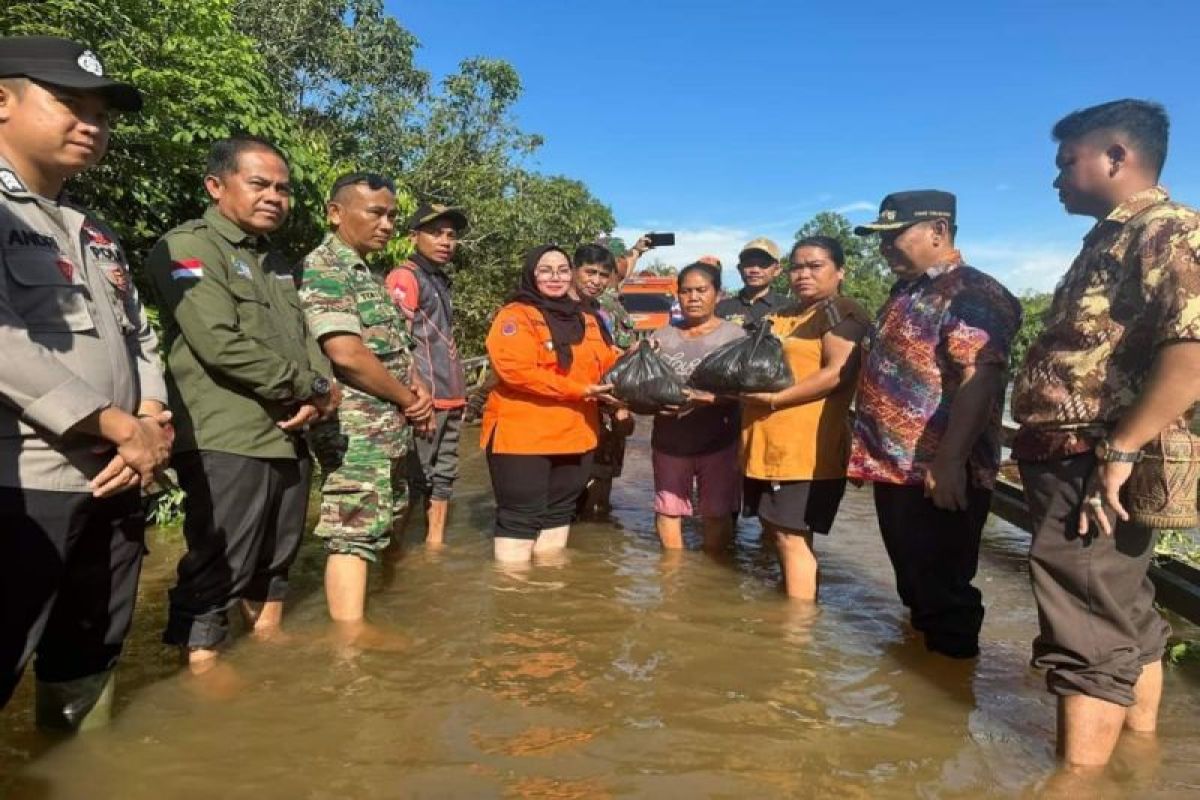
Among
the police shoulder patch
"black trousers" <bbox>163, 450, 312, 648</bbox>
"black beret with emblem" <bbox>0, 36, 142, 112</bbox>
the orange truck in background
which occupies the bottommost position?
"black trousers" <bbox>163, 450, 312, 648</bbox>

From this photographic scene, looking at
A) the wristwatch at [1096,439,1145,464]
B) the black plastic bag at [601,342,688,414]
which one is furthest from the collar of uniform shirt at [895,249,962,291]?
the black plastic bag at [601,342,688,414]

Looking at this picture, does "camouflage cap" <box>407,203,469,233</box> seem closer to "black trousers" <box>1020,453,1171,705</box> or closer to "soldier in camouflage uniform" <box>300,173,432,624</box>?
"soldier in camouflage uniform" <box>300,173,432,624</box>

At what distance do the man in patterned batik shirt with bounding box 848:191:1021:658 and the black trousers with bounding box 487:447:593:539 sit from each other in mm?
1660

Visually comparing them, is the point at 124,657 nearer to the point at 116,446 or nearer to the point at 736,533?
the point at 116,446

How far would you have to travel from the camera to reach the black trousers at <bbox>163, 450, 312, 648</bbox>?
112 inches

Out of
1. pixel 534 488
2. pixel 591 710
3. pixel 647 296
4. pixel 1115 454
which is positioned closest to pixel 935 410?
pixel 1115 454

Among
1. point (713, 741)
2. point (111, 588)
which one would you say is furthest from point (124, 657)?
point (713, 741)

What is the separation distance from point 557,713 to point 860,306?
230 centimetres

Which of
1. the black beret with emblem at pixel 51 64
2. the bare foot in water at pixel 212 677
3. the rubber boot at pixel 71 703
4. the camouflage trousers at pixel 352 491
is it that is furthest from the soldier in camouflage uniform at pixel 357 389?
the black beret with emblem at pixel 51 64

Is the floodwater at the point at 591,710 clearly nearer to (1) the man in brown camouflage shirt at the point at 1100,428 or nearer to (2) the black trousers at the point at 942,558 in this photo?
(2) the black trousers at the point at 942,558

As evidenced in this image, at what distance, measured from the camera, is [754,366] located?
3848 mm

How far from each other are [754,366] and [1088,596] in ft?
5.95

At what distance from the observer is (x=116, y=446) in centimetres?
214

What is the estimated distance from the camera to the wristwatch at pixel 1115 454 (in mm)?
2170
